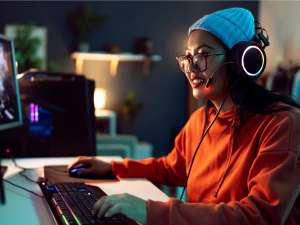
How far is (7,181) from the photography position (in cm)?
147

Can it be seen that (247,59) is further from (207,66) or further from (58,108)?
(58,108)

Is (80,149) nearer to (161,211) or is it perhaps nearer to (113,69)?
(161,211)

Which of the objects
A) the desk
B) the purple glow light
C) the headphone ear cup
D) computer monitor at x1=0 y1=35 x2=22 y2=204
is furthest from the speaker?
the purple glow light

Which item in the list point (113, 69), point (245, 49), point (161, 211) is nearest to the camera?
point (161, 211)

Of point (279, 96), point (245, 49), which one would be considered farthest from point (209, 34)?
point (279, 96)

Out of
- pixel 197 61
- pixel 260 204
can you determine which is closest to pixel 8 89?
pixel 197 61

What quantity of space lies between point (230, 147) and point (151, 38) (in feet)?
12.8

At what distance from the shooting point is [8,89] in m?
1.52

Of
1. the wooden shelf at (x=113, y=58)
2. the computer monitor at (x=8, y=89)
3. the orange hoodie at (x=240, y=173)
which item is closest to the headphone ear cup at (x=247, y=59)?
the orange hoodie at (x=240, y=173)

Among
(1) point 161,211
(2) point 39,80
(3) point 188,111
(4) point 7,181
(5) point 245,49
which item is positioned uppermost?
(5) point 245,49

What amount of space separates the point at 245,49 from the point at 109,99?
3.81 metres

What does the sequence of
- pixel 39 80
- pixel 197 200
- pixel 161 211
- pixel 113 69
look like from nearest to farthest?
pixel 161 211 < pixel 197 200 < pixel 39 80 < pixel 113 69

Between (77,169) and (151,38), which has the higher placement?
(151,38)

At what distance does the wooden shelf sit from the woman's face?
348cm
